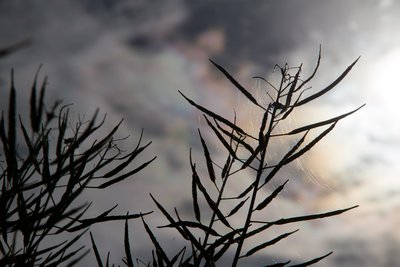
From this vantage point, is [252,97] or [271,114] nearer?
[271,114]

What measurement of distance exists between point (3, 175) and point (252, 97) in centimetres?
142

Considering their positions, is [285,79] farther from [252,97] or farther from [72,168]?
[72,168]

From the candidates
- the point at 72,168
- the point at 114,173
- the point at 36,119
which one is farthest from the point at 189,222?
the point at 36,119

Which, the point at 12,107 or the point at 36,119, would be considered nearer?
the point at 12,107

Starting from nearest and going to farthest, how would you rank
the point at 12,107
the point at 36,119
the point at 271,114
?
the point at 12,107, the point at 36,119, the point at 271,114

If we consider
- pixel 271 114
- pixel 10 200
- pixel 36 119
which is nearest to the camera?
pixel 36 119

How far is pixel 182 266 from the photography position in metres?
2.46

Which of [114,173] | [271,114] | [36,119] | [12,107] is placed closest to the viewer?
[12,107]

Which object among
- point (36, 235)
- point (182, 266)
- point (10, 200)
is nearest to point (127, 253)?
point (182, 266)

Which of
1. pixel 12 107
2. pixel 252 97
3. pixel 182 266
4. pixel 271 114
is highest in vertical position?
pixel 252 97

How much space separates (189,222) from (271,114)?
0.77 m

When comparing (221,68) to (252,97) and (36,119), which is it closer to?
(252,97)

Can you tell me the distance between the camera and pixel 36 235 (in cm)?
232

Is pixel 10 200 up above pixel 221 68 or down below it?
below
